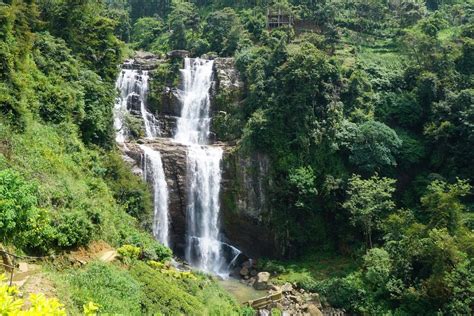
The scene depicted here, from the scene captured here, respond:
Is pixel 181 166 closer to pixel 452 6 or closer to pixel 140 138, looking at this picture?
pixel 140 138

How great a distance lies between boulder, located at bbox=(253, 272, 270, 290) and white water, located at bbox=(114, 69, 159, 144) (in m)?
13.5

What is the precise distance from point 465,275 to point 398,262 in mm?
3247

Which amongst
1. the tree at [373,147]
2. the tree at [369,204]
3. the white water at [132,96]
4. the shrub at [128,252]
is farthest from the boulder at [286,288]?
the white water at [132,96]

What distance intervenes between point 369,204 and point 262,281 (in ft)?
24.4

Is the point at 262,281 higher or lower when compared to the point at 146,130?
lower

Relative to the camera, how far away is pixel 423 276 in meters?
20.7

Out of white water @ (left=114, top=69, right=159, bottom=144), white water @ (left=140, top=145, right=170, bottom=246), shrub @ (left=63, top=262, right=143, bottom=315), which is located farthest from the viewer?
white water @ (left=114, top=69, right=159, bottom=144)

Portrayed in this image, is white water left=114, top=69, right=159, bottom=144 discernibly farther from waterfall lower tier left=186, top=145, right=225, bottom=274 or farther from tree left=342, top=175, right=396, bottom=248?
tree left=342, top=175, right=396, bottom=248

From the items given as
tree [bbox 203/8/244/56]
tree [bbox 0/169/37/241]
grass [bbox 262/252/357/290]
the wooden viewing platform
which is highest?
the wooden viewing platform

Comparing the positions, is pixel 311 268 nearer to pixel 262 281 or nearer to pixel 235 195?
pixel 262 281

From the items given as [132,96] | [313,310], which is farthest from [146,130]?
[313,310]

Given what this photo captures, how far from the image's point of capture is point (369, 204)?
24.8 m

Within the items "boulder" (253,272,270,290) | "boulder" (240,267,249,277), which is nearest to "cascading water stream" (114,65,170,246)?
"boulder" (240,267,249,277)

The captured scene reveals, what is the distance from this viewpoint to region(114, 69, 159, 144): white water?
30.8 metres
